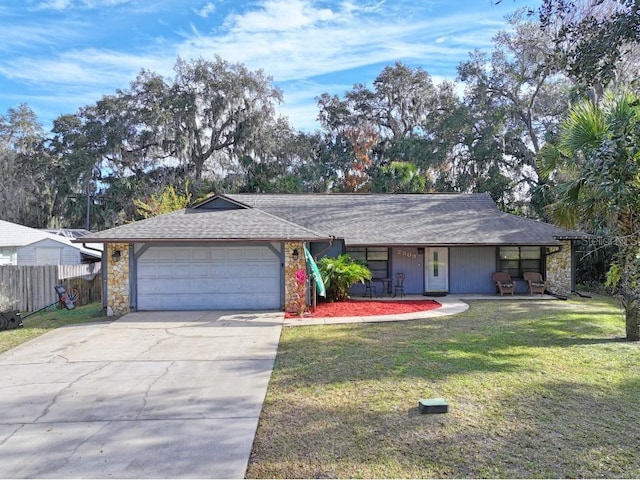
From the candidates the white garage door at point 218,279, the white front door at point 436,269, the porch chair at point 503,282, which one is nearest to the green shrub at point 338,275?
the white garage door at point 218,279

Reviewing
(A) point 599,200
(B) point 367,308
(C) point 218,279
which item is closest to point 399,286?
(B) point 367,308

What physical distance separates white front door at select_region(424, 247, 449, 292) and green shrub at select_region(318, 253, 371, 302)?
9.26ft

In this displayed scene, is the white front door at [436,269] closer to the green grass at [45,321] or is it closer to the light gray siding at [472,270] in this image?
the light gray siding at [472,270]

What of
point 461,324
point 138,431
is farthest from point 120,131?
point 138,431

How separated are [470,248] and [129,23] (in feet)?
40.7

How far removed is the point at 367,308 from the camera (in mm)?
12594

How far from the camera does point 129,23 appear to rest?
11328 mm

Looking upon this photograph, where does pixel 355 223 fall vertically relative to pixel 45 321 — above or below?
above

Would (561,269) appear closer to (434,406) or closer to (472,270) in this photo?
(472,270)

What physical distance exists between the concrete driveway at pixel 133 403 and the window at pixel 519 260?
9713 mm

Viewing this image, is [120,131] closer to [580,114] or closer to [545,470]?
[580,114]

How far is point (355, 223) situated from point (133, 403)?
11.8 m

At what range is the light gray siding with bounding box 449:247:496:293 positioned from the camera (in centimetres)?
1559

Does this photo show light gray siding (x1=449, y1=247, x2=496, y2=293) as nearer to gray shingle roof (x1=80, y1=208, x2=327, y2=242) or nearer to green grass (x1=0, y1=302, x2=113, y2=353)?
gray shingle roof (x1=80, y1=208, x2=327, y2=242)
